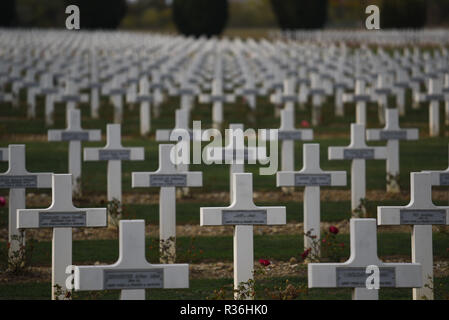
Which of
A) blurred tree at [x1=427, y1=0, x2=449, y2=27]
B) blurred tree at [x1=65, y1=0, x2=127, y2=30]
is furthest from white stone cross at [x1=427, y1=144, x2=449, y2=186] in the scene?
blurred tree at [x1=427, y1=0, x2=449, y2=27]

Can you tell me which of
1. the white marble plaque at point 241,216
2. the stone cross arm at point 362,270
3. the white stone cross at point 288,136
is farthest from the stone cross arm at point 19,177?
the white stone cross at point 288,136

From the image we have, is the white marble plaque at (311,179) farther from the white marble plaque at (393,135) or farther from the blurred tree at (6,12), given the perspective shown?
the blurred tree at (6,12)

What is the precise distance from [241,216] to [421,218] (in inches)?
43.2

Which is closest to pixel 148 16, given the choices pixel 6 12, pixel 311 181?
pixel 6 12

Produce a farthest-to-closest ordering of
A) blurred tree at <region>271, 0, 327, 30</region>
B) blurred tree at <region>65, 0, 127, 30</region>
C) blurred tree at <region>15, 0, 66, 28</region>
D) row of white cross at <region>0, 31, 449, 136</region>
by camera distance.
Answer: blurred tree at <region>15, 0, 66, 28</region>, blurred tree at <region>65, 0, 127, 30</region>, blurred tree at <region>271, 0, 327, 30</region>, row of white cross at <region>0, 31, 449, 136</region>

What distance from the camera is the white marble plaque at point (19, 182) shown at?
27.0ft

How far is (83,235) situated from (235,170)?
1569mm

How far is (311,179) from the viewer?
27.7 feet

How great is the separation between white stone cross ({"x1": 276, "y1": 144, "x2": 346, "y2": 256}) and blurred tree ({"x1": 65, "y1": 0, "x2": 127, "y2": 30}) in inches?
1803

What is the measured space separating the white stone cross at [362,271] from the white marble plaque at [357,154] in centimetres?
414

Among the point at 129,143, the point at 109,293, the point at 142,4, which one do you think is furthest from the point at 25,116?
the point at 142,4

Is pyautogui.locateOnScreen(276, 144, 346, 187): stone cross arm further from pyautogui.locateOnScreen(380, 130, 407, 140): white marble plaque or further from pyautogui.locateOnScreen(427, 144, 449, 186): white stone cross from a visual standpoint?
pyautogui.locateOnScreen(380, 130, 407, 140): white marble plaque

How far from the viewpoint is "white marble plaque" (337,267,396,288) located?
19.2ft
